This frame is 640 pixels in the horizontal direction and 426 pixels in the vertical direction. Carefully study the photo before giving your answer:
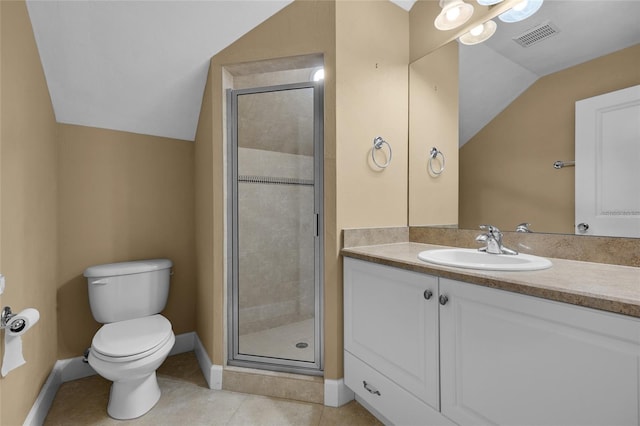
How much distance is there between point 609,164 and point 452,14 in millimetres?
1103

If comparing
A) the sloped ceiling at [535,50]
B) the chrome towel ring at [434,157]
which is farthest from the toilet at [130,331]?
the sloped ceiling at [535,50]

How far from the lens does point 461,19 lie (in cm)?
166

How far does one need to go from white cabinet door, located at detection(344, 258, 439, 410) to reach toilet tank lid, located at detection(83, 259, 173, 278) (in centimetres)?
132

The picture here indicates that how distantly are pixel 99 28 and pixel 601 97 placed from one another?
2455 mm

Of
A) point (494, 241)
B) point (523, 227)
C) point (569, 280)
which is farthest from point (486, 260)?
point (569, 280)

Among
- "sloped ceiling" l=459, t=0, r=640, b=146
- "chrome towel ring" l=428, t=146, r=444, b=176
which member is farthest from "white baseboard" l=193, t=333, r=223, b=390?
"sloped ceiling" l=459, t=0, r=640, b=146

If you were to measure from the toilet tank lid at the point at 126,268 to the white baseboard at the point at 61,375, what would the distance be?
63cm

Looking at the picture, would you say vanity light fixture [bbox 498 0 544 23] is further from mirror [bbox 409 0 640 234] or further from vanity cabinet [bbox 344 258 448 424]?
vanity cabinet [bbox 344 258 448 424]

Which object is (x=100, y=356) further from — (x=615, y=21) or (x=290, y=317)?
(x=615, y=21)

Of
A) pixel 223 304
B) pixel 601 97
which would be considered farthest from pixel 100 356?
pixel 601 97

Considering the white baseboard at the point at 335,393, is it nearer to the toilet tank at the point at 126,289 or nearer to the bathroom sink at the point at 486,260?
the bathroom sink at the point at 486,260

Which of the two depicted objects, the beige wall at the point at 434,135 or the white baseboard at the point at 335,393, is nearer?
the white baseboard at the point at 335,393

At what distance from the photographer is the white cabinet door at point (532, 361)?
2.45 ft

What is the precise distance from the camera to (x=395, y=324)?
4.44ft
